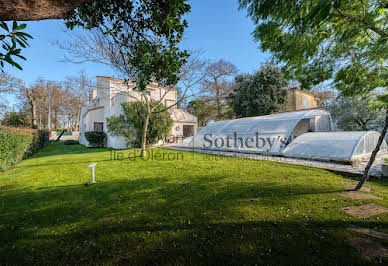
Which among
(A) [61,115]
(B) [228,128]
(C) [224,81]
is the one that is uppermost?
(C) [224,81]

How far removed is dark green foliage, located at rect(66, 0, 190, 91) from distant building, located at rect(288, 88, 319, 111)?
24.6 meters

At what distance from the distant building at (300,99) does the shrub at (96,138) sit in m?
24.2

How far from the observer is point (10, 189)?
4867mm

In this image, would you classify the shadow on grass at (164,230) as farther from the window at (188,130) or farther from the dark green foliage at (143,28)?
the window at (188,130)

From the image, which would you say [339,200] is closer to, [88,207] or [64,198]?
[88,207]

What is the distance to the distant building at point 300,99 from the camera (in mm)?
25109

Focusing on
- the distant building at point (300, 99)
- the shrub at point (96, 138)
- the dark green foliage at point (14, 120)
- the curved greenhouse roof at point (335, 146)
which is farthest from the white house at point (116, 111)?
the distant building at point (300, 99)

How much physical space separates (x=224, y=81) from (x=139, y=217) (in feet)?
81.3

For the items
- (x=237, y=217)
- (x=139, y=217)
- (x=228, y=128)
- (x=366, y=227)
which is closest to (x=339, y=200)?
(x=366, y=227)

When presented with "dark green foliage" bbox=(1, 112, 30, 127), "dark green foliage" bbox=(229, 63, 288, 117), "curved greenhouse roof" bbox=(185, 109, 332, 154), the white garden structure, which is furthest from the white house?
"dark green foliage" bbox=(1, 112, 30, 127)

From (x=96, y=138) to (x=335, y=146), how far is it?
755 inches

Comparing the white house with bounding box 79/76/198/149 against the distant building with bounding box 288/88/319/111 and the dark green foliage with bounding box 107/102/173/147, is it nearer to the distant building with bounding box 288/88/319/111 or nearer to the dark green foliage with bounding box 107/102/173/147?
the dark green foliage with bounding box 107/102/173/147

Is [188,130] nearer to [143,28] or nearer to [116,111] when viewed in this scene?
[116,111]

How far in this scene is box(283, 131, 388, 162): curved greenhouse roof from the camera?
747cm
